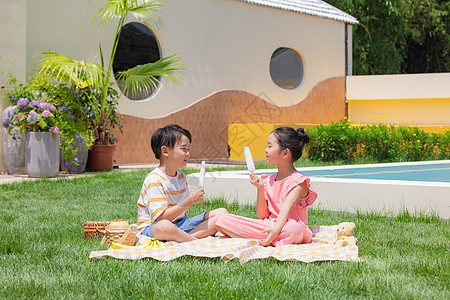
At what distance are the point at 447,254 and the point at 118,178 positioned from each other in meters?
5.45

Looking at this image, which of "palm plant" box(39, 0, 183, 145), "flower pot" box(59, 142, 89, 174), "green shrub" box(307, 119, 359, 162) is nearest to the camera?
"palm plant" box(39, 0, 183, 145)

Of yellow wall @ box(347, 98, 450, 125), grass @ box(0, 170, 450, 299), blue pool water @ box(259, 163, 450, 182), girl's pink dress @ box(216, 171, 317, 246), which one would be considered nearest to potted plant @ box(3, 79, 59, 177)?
grass @ box(0, 170, 450, 299)

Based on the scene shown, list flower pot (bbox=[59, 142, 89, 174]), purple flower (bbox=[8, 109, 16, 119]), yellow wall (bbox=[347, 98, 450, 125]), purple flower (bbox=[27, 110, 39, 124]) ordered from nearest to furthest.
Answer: purple flower (bbox=[27, 110, 39, 124])
purple flower (bbox=[8, 109, 16, 119])
flower pot (bbox=[59, 142, 89, 174])
yellow wall (bbox=[347, 98, 450, 125])

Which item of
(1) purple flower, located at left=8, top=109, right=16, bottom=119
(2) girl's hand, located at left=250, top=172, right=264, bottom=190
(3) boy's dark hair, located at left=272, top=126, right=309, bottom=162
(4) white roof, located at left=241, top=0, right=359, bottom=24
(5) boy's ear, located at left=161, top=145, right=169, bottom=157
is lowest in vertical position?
(2) girl's hand, located at left=250, top=172, right=264, bottom=190

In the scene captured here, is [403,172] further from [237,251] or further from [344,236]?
A: [237,251]

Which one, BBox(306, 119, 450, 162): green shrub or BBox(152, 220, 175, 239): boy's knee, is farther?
BBox(306, 119, 450, 162): green shrub

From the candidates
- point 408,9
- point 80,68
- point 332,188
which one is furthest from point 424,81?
point 332,188

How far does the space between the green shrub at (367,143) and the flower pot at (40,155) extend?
500 cm

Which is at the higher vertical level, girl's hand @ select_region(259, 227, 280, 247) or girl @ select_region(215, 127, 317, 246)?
girl @ select_region(215, 127, 317, 246)

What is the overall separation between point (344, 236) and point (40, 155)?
5.76 meters

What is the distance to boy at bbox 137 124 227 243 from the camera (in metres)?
3.67

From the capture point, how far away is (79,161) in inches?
360

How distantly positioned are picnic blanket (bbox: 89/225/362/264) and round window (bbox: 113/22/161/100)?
7.20 m

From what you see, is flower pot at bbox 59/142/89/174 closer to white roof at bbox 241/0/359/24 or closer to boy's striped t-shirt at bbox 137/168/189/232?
boy's striped t-shirt at bbox 137/168/189/232
